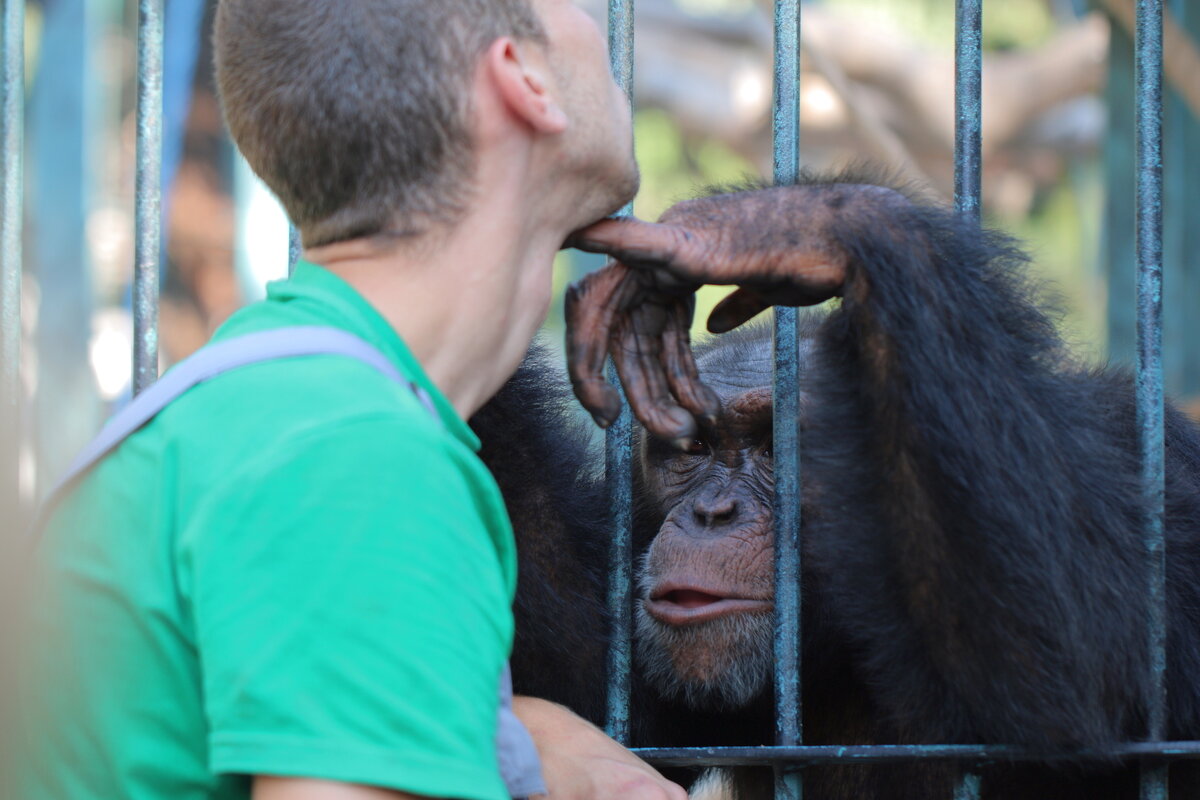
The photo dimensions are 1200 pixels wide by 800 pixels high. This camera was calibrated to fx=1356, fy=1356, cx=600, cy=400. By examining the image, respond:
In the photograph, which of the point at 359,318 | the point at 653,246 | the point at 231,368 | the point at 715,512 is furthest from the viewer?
the point at 715,512

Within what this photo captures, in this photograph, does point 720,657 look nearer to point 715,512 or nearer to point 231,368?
point 715,512

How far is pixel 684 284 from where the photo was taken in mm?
1978

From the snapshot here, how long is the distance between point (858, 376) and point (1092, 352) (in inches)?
44.5

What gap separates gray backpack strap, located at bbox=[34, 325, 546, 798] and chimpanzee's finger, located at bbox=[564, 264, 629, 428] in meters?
0.63

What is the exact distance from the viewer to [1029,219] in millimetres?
17109

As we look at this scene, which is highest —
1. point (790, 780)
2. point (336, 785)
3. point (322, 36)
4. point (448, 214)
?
point (322, 36)

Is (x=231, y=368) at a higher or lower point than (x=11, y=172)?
lower

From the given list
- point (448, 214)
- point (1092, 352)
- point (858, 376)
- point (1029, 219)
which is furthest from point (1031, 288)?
point (1029, 219)

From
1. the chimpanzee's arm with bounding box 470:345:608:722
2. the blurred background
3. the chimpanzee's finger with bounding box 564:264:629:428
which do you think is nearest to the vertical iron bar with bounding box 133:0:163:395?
the blurred background

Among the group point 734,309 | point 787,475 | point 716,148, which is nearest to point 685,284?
point 734,309

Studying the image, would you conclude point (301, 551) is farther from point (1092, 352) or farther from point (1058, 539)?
point (1092, 352)

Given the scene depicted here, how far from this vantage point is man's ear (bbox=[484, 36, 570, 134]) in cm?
→ 141

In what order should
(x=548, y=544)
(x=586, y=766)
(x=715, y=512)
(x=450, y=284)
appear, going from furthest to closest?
(x=715, y=512) < (x=548, y=544) < (x=586, y=766) < (x=450, y=284)

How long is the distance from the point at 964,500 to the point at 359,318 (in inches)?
41.0
